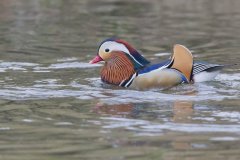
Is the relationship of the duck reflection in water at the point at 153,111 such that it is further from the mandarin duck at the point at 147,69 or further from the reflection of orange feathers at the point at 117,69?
the reflection of orange feathers at the point at 117,69

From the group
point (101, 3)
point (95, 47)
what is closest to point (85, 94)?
point (95, 47)

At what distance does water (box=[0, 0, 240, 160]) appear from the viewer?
827 cm

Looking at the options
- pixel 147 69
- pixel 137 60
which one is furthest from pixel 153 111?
pixel 137 60

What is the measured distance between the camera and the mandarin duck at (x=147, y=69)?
11.7 metres

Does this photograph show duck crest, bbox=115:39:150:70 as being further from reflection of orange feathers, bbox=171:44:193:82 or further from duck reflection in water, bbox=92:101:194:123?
duck reflection in water, bbox=92:101:194:123

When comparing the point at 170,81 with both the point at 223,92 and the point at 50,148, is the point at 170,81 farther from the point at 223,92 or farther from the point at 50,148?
the point at 50,148

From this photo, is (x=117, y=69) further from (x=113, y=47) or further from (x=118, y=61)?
(x=113, y=47)

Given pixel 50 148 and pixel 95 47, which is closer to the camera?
pixel 50 148

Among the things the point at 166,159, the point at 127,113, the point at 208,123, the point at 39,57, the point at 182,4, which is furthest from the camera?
the point at 182,4

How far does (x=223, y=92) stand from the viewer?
11.2 meters

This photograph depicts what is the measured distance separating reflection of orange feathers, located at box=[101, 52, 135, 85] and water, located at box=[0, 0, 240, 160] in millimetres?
257

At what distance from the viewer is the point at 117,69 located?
12.2 meters

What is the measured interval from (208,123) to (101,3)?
43.1 feet

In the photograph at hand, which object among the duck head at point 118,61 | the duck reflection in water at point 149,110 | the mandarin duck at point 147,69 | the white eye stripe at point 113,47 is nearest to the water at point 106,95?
the duck reflection in water at point 149,110
